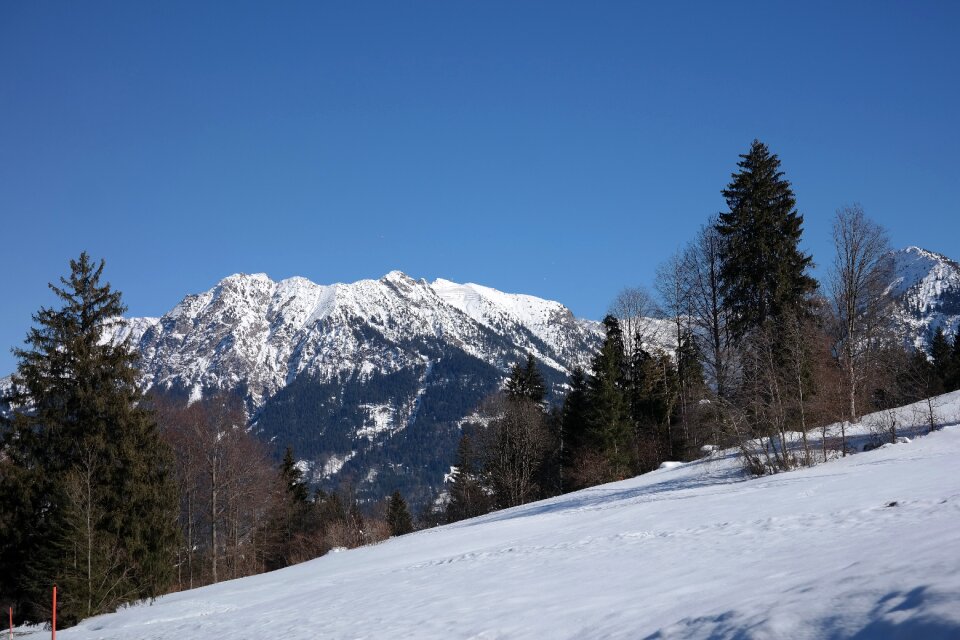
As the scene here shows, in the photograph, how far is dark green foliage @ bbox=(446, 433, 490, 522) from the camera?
5644 centimetres

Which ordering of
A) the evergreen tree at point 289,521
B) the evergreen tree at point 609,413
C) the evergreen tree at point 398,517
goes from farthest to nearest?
1. the evergreen tree at point 398,517
2. the evergreen tree at point 289,521
3. the evergreen tree at point 609,413

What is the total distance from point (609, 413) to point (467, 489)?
2046 centimetres

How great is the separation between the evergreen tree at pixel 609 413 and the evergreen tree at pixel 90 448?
2640 centimetres

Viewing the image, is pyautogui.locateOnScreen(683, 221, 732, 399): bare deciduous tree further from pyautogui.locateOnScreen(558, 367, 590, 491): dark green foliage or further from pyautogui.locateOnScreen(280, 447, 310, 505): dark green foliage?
pyautogui.locateOnScreen(280, 447, 310, 505): dark green foliage

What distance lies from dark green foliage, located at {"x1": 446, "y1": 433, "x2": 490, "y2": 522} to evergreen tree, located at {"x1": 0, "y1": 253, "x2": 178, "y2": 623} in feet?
97.9

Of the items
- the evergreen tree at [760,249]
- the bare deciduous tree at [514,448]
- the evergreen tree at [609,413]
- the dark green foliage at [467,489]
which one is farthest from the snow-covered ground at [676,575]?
the dark green foliage at [467,489]

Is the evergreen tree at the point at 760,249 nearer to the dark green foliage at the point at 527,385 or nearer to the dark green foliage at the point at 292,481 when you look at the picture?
the dark green foliage at the point at 527,385

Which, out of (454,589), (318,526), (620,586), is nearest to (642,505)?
(454,589)

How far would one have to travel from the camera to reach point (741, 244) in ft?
122

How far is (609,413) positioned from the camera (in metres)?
46.8

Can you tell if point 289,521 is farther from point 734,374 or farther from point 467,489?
point 734,374

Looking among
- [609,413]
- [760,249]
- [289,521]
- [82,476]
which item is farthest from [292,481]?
[760,249]

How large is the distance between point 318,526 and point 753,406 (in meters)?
40.7

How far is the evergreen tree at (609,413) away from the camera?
45.8 metres
